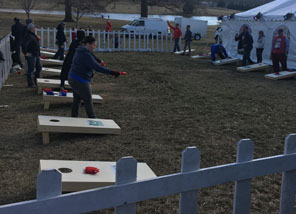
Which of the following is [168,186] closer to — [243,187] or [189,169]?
[189,169]

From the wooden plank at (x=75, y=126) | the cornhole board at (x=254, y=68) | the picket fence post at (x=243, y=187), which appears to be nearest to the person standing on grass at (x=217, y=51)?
the cornhole board at (x=254, y=68)

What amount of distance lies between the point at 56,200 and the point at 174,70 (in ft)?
44.2

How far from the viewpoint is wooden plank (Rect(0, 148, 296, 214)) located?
2229 mm

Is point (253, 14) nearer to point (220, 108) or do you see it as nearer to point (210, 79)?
point (210, 79)

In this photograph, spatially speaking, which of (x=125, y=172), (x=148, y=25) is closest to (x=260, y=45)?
(x=125, y=172)

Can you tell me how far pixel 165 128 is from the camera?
7.16 metres

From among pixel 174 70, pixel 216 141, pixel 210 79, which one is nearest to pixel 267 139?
pixel 216 141

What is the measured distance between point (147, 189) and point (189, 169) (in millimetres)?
372

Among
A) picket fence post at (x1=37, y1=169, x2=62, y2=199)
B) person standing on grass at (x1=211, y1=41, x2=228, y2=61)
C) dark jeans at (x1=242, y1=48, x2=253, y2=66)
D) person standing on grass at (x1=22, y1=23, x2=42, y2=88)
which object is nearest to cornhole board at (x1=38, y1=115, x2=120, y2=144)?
picket fence post at (x1=37, y1=169, x2=62, y2=199)

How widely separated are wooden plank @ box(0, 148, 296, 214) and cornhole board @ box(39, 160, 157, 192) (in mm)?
1373

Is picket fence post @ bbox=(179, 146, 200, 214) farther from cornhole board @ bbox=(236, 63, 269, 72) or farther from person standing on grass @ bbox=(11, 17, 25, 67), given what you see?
cornhole board @ bbox=(236, 63, 269, 72)

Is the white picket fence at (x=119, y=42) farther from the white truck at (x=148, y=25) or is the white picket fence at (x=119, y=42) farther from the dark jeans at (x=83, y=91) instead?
the dark jeans at (x=83, y=91)

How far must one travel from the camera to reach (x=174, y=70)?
1547cm

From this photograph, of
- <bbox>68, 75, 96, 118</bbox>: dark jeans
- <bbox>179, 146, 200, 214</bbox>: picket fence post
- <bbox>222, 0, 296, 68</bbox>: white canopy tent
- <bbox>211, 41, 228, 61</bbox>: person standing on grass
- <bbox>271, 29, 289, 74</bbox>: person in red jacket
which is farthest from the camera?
<bbox>211, 41, 228, 61</bbox>: person standing on grass
